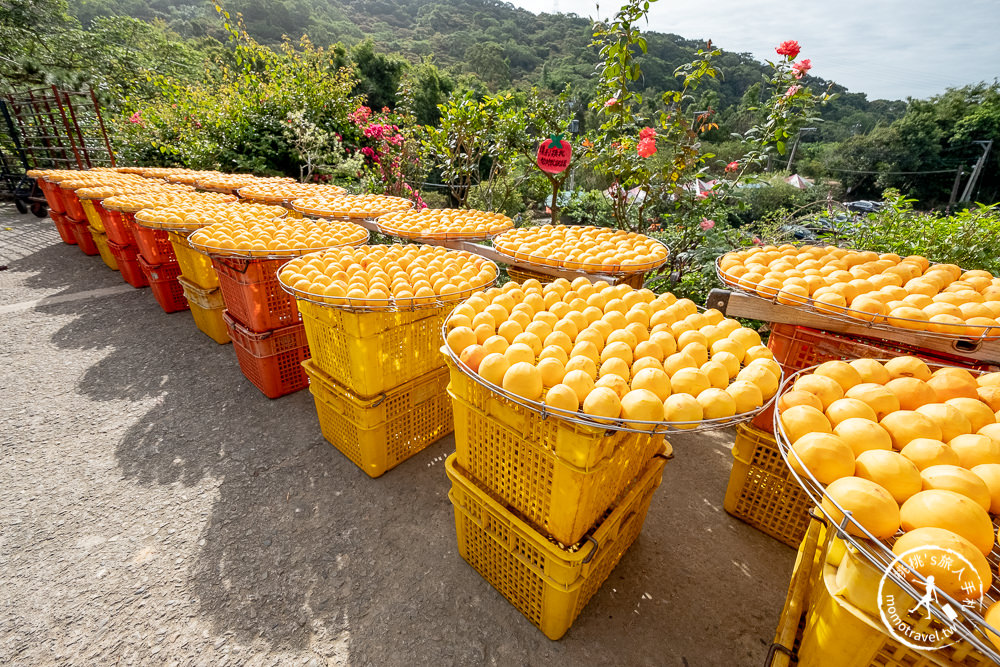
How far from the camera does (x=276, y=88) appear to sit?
1030cm

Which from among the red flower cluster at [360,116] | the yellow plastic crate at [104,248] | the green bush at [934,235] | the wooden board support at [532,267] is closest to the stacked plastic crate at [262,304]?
the wooden board support at [532,267]

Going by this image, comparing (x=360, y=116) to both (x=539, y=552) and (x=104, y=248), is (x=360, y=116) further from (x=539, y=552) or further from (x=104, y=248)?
(x=539, y=552)

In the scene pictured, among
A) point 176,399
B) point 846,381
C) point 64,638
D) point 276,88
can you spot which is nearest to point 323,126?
point 276,88

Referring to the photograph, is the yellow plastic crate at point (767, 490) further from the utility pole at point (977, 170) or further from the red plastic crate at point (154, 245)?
the utility pole at point (977, 170)

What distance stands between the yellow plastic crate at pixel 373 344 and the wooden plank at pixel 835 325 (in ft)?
5.79

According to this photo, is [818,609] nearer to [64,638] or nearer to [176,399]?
[64,638]

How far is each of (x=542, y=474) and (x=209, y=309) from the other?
4.39 meters

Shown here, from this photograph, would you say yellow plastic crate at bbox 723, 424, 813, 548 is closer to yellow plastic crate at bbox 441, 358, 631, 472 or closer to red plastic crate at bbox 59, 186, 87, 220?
yellow plastic crate at bbox 441, 358, 631, 472

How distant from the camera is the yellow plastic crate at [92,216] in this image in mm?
6284

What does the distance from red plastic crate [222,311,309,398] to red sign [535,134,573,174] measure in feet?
11.1

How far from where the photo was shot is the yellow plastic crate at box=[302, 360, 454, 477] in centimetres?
271

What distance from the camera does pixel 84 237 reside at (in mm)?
7258

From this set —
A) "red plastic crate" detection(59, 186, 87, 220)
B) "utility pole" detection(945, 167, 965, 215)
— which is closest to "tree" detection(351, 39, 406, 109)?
"red plastic crate" detection(59, 186, 87, 220)

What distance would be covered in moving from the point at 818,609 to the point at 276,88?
521 inches
